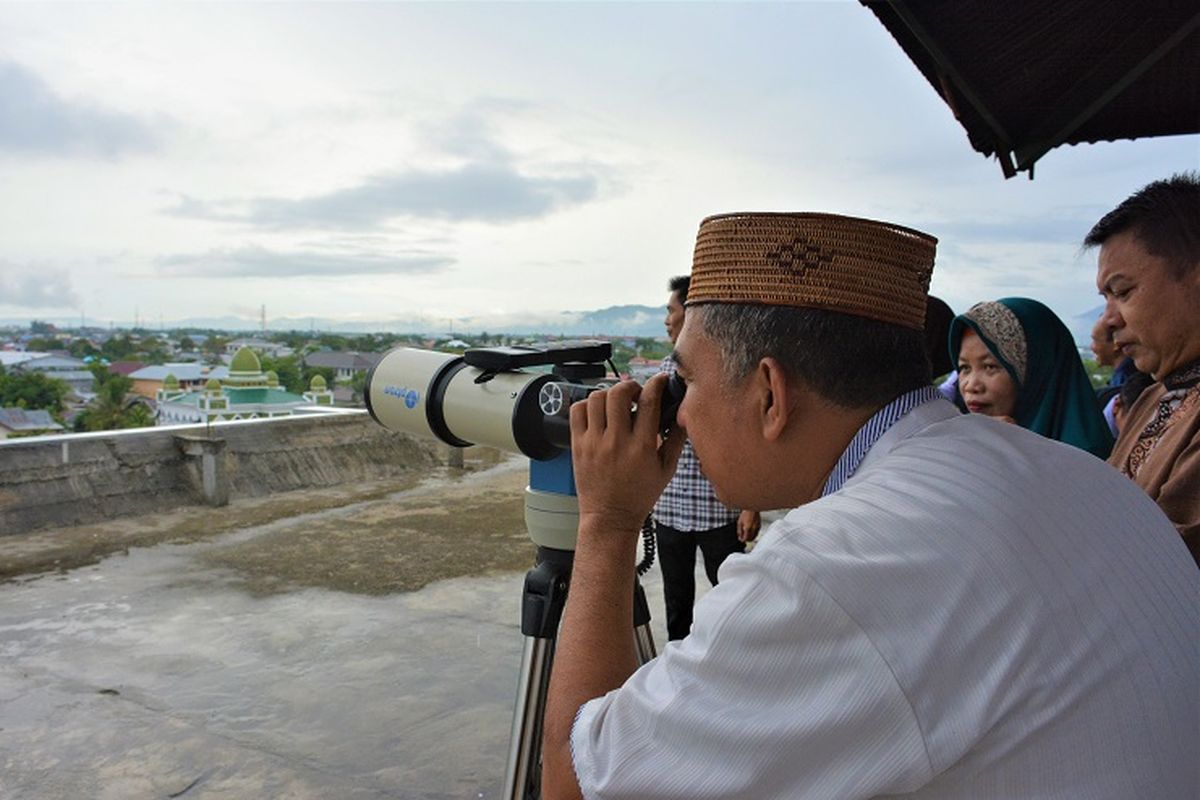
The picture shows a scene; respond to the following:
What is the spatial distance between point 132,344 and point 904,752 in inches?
564

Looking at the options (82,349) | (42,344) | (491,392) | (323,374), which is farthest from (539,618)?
(42,344)

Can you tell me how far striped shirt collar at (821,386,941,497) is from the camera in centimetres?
90

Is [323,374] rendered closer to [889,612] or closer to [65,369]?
[65,369]

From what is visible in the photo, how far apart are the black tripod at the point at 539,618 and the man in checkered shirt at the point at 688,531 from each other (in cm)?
146

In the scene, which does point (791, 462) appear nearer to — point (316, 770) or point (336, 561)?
point (316, 770)

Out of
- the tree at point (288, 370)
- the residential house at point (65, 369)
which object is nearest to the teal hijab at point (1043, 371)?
the tree at point (288, 370)

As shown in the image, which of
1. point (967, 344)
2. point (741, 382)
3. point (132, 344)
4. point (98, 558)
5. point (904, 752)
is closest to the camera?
point (904, 752)

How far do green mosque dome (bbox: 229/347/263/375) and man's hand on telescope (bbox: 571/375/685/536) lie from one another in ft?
24.9

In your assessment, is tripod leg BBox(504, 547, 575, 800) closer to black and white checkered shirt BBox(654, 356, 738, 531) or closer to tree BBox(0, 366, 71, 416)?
black and white checkered shirt BBox(654, 356, 738, 531)

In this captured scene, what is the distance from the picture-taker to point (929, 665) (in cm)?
67

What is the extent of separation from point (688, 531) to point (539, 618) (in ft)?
5.24

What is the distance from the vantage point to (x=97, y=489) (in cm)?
526

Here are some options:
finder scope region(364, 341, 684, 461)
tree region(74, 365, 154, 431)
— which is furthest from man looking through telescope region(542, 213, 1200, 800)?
tree region(74, 365, 154, 431)

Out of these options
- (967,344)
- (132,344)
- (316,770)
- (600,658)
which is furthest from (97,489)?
(132,344)
